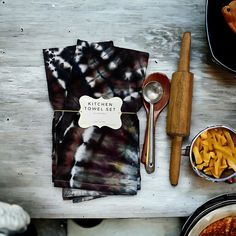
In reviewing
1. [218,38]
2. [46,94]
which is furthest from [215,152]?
[46,94]

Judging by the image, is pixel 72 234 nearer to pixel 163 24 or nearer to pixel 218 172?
pixel 218 172

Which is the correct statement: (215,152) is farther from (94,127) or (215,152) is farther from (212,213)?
(94,127)

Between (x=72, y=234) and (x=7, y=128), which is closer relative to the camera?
(x=7, y=128)

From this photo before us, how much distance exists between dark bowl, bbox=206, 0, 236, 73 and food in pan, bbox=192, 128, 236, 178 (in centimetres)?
16

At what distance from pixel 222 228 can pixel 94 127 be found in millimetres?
377

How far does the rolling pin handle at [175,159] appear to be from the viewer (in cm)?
105

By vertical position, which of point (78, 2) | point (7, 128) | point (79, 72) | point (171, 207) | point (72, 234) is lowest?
point (72, 234)

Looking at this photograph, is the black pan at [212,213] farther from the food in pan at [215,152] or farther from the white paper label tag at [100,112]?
the white paper label tag at [100,112]

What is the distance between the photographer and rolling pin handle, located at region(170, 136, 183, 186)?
1046 mm

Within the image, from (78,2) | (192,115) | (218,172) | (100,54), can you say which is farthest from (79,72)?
(218,172)

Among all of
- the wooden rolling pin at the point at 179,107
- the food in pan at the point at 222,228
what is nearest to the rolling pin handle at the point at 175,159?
the wooden rolling pin at the point at 179,107

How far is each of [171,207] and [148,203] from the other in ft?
0.18

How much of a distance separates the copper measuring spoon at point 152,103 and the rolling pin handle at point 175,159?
0.04 m

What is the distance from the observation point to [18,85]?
108 cm
